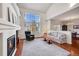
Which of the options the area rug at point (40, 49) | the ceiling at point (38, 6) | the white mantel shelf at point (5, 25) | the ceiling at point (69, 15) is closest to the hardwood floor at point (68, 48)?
the area rug at point (40, 49)

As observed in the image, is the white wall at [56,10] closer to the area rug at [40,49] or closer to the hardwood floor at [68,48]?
the area rug at [40,49]

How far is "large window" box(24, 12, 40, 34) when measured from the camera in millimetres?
3027

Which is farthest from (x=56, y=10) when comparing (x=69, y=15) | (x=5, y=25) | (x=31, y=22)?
(x=5, y=25)

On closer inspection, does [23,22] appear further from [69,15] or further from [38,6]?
[69,15]

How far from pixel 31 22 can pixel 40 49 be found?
3.13 ft

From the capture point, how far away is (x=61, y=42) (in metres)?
3.46

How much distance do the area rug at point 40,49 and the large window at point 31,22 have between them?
375 mm

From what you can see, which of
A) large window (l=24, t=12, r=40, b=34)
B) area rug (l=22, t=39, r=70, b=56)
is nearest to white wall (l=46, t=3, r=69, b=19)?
large window (l=24, t=12, r=40, b=34)

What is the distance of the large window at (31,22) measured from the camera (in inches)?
119

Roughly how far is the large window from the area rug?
38cm

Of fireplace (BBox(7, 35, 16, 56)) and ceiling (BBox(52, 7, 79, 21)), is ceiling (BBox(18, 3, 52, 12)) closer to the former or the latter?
ceiling (BBox(52, 7, 79, 21))

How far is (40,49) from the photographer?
10.0 ft

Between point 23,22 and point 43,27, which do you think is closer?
point 23,22

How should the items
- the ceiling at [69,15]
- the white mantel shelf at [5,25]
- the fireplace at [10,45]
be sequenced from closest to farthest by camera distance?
the white mantel shelf at [5,25], the fireplace at [10,45], the ceiling at [69,15]
